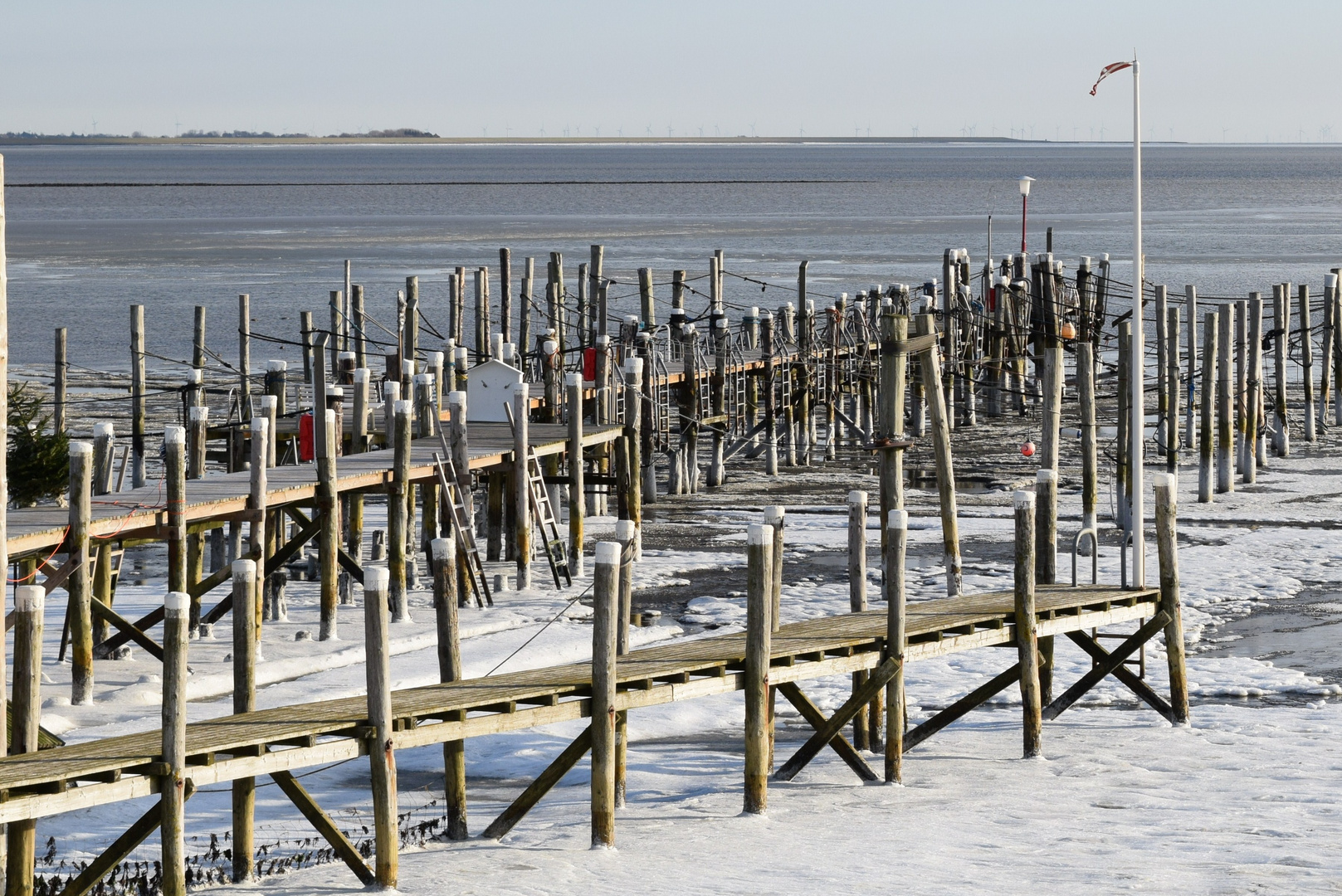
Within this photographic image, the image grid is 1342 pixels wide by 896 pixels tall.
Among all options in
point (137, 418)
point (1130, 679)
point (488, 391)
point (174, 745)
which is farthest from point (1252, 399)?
point (174, 745)

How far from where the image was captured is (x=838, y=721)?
14.1 m

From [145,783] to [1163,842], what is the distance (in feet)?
20.6

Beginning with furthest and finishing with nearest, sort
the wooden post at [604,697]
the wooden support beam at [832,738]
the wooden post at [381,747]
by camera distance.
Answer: the wooden support beam at [832,738] → the wooden post at [604,697] → the wooden post at [381,747]

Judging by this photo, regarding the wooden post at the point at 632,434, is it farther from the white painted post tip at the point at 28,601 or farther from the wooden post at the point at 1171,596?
the white painted post tip at the point at 28,601

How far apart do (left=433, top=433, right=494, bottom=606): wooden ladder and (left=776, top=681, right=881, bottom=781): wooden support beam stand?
655cm

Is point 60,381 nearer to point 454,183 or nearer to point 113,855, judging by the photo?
point 113,855

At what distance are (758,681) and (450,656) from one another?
2.04 m

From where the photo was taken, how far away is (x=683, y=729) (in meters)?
15.9

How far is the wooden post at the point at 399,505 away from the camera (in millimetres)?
19359

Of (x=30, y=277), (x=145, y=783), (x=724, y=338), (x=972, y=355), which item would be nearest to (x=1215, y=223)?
(x=30, y=277)

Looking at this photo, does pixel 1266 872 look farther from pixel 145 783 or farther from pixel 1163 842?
pixel 145 783

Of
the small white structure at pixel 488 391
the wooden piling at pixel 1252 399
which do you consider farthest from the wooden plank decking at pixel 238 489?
the wooden piling at pixel 1252 399

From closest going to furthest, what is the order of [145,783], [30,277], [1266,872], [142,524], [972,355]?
[145,783], [1266,872], [142,524], [972,355], [30,277]

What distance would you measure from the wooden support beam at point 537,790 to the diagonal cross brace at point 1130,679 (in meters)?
4.77
